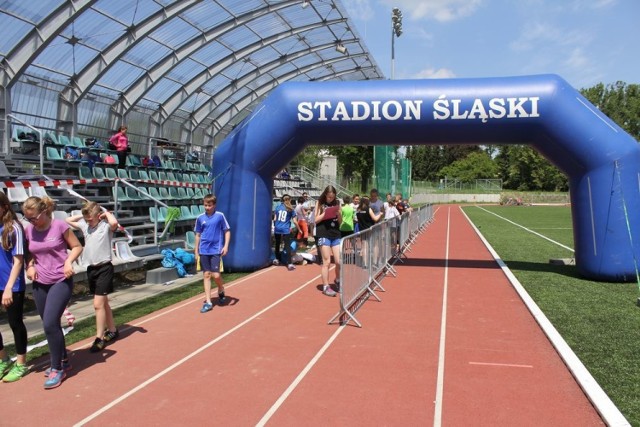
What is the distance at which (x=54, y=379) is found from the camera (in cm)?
473

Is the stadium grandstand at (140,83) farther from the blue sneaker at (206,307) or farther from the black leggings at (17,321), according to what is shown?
the black leggings at (17,321)

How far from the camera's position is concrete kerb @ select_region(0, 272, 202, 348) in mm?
6637

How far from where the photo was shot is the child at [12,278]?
478 cm

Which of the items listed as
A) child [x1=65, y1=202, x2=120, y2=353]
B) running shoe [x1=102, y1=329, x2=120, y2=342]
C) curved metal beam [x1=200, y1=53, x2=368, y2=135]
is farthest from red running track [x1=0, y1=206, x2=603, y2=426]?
curved metal beam [x1=200, y1=53, x2=368, y2=135]

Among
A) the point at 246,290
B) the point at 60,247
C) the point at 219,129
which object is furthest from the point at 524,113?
the point at 219,129

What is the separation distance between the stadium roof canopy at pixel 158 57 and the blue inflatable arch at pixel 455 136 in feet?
26.3

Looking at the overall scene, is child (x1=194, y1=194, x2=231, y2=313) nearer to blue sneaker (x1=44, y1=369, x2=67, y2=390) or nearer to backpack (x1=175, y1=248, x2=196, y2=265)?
blue sneaker (x1=44, y1=369, x2=67, y2=390)

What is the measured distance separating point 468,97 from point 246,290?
600 cm

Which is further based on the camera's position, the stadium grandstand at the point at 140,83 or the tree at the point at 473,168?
the tree at the point at 473,168

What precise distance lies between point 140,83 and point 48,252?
18.4m

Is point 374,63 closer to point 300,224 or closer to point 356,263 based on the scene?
point 300,224

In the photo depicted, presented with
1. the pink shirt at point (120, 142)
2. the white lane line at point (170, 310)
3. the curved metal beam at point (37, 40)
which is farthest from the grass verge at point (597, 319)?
the curved metal beam at point (37, 40)

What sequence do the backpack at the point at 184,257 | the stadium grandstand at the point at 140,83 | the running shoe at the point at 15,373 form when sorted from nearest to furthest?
the running shoe at the point at 15,373
the backpack at the point at 184,257
the stadium grandstand at the point at 140,83

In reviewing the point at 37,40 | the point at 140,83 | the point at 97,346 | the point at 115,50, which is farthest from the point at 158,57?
the point at 97,346
